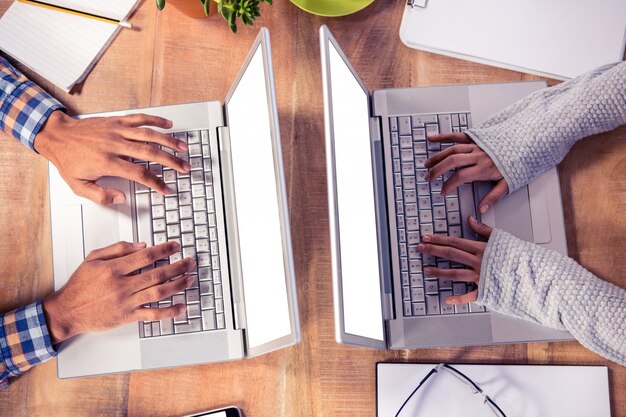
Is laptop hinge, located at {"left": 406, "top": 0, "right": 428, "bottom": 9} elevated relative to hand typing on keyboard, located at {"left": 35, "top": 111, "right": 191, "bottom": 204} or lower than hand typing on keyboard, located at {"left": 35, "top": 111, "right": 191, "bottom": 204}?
elevated

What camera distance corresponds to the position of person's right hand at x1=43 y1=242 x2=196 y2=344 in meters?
0.80

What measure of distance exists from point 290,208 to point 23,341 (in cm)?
44

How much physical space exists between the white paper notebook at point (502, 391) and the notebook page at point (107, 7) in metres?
0.69

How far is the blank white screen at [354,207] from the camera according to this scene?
0.64 m

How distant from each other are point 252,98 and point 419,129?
11.3 inches

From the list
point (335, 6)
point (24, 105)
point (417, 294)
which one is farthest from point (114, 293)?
point (335, 6)

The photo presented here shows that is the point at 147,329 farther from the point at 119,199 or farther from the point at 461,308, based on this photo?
the point at 461,308

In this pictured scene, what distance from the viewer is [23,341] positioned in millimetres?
812

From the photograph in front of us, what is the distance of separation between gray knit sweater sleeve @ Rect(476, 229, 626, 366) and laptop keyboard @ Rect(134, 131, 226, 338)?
39 cm

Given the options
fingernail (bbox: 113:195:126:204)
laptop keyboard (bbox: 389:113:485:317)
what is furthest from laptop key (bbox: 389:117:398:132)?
fingernail (bbox: 113:195:126:204)

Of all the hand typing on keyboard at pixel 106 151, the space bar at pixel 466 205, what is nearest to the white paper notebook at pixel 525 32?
the space bar at pixel 466 205

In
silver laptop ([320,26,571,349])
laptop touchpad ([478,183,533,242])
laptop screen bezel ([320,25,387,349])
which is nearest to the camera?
laptop screen bezel ([320,25,387,349])

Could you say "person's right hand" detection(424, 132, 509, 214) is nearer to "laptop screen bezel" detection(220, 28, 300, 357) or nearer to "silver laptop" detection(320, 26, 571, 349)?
"silver laptop" detection(320, 26, 571, 349)

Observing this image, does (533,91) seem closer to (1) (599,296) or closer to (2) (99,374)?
(1) (599,296)
